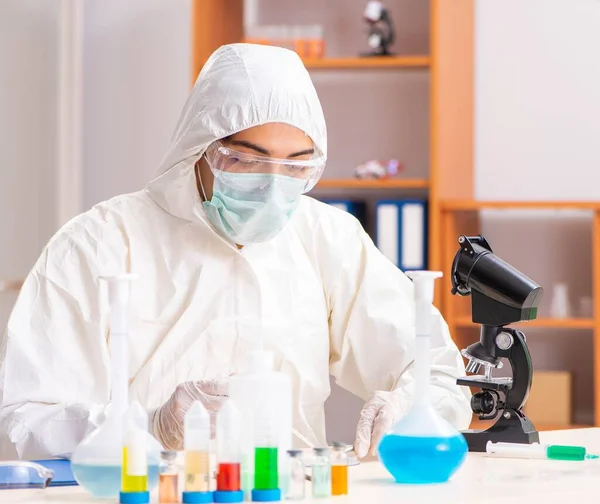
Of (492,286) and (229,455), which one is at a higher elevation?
(492,286)

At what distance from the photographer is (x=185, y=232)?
6.66ft

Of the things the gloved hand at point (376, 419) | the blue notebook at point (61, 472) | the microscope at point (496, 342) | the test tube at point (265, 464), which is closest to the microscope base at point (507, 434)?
the microscope at point (496, 342)

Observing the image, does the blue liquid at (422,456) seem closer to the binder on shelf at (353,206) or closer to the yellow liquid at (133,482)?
the yellow liquid at (133,482)

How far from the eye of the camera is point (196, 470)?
44.8 inches

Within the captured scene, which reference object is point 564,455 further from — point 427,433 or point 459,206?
point 459,206

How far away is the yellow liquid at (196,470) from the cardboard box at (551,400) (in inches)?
94.0

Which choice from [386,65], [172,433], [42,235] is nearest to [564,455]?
[172,433]

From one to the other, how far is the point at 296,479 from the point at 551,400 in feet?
7.77

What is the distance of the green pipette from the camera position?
4.91ft

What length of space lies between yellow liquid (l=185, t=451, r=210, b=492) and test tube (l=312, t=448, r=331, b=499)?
0.14m

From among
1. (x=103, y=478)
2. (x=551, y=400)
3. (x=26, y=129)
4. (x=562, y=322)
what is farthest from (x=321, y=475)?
(x=26, y=129)

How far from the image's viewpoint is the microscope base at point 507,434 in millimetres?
1565

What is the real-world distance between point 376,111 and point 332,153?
0.23 m

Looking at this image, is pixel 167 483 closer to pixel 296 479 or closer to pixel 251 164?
pixel 296 479
